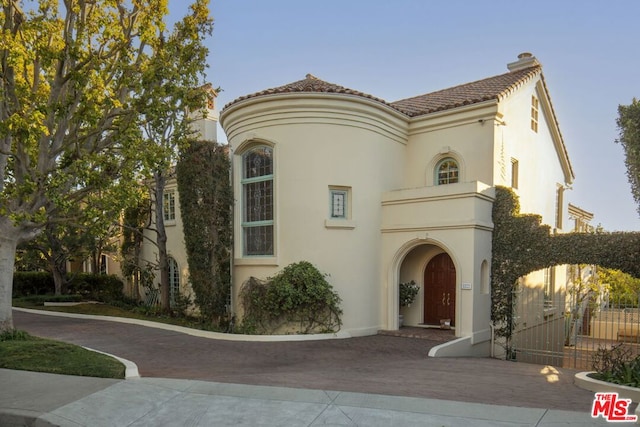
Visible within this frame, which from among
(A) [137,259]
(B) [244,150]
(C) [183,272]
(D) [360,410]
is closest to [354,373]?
(D) [360,410]

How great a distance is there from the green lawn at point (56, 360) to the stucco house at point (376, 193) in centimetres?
571

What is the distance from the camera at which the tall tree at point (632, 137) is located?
751 centimetres

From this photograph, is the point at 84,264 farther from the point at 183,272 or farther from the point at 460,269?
the point at 460,269

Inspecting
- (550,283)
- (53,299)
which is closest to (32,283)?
(53,299)

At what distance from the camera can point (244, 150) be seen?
14117 mm

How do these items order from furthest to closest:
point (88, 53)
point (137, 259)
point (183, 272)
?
point (137, 259), point (183, 272), point (88, 53)

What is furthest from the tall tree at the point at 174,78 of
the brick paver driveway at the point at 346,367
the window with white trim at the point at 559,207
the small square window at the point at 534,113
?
the window with white trim at the point at 559,207

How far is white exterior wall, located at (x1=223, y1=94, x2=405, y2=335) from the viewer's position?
12672 millimetres

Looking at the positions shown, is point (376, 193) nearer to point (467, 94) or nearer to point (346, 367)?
point (467, 94)

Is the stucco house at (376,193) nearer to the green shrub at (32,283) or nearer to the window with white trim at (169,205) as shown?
the window with white trim at (169,205)

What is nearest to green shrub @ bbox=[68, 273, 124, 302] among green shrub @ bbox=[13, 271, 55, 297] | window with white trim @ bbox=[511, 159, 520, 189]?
green shrub @ bbox=[13, 271, 55, 297]

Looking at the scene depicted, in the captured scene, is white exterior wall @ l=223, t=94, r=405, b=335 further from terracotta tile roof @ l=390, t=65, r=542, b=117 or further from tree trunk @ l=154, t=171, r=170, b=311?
tree trunk @ l=154, t=171, r=170, b=311

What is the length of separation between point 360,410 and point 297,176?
26.7ft

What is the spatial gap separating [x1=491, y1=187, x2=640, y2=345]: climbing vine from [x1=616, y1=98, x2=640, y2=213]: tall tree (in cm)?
422
